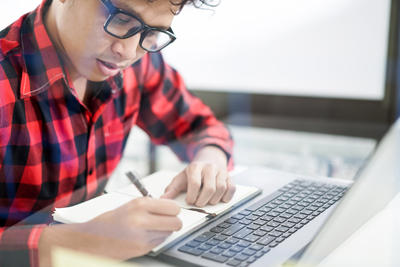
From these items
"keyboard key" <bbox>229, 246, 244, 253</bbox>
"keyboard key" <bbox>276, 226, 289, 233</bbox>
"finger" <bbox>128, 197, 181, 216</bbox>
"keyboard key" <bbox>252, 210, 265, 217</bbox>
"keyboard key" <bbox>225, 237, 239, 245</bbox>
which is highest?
"finger" <bbox>128, 197, 181, 216</bbox>

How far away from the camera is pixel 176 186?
63 cm

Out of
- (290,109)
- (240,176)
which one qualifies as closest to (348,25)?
(290,109)

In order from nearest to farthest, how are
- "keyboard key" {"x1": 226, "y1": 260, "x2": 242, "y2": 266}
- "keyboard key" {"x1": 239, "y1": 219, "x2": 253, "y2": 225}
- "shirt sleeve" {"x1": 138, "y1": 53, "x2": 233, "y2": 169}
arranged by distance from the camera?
1. "keyboard key" {"x1": 226, "y1": 260, "x2": 242, "y2": 266}
2. "keyboard key" {"x1": 239, "y1": 219, "x2": 253, "y2": 225}
3. "shirt sleeve" {"x1": 138, "y1": 53, "x2": 233, "y2": 169}

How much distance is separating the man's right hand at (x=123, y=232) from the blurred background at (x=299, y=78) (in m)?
0.51

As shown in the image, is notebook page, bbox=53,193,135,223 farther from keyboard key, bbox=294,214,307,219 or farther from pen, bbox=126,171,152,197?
keyboard key, bbox=294,214,307,219

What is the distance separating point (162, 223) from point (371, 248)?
285 mm

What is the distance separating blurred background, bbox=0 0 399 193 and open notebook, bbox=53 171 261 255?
35 cm

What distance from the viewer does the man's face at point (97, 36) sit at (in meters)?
0.57

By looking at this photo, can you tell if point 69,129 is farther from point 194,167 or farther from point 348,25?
point 348,25

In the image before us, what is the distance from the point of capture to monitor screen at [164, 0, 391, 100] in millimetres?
1144

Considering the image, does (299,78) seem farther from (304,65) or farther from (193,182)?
(193,182)

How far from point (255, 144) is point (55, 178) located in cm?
73

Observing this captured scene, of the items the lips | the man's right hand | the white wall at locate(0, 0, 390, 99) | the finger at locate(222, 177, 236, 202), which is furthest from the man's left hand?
the white wall at locate(0, 0, 390, 99)

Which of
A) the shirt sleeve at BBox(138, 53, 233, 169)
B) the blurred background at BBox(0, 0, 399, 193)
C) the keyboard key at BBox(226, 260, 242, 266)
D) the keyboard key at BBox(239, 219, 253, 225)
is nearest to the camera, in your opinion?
the keyboard key at BBox(226, 260, 242, 266)
